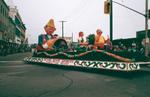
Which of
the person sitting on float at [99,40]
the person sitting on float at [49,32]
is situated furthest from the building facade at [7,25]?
the person sitting on float at [99,40]

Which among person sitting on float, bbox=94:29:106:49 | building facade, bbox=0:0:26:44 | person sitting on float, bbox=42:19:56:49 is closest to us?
person sitting on float, bbox=94:29:106:49

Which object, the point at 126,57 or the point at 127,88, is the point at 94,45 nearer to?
the point at 126,57

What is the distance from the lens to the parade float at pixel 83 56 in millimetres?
10504

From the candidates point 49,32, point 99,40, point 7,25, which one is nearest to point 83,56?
point 99,40

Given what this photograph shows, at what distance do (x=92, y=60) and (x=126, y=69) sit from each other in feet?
8.20

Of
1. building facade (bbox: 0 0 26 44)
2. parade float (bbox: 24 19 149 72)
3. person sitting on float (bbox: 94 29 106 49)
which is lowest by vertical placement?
parade float (bbox: 24 19 149 72)

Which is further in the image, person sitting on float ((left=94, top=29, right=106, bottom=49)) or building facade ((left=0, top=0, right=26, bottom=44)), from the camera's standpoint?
building facade ((left=0, top=0, right=26, bottom=44))

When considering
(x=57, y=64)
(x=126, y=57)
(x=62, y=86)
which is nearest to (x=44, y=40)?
(x=57, y=64)

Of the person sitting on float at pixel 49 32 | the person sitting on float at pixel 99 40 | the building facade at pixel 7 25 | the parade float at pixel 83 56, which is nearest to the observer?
the parade float at pixel 83 56

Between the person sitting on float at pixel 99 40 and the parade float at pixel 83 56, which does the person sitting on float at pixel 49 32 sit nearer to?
the parade float at pixel 83 56

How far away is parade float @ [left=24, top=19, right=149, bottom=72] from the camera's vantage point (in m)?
10.5

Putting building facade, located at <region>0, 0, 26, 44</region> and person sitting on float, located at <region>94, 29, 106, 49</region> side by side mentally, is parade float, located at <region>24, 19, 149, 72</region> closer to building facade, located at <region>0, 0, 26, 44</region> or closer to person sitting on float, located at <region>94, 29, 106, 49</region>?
person sitting on float, located at <region>94, 29, 106, 49</region>

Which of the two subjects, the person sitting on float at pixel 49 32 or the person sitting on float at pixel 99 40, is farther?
the person sitting on float at pixel 49 32

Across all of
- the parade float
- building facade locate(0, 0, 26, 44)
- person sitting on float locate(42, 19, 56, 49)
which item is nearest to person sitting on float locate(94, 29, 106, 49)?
the parade float
